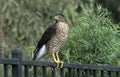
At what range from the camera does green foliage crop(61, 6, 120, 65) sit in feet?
23.7

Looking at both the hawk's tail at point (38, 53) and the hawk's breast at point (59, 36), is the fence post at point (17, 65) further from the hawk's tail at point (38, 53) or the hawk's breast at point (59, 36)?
the hawk's breast at point (59, 36)

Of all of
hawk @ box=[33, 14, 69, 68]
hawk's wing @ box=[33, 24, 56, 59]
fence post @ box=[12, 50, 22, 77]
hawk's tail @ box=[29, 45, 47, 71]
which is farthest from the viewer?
hawk @ box=[33, 14, 69, 68]

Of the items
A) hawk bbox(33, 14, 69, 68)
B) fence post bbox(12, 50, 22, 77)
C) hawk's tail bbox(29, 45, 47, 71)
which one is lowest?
fence post bbox(12, 50, 22, 77)

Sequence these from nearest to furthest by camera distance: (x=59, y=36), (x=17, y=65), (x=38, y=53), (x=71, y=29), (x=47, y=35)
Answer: (x=17, y=65)
(x=38, y=53)
(x=47, y=35)
(x=59, y=36)
(x=71, y=29)

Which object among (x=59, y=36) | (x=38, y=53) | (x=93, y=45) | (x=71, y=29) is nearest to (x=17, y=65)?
(x=38, y=53)

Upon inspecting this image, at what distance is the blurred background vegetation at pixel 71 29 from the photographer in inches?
285

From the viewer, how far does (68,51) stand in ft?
23.6

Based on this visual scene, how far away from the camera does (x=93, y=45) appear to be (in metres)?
7.26

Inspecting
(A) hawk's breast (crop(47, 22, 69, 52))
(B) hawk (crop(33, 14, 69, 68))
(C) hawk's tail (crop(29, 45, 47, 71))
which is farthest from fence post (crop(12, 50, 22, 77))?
(A) hawk's breast (crop(47, 22, 69, 52))

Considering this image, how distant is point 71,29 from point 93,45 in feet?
2.76

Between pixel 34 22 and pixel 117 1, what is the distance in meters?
4.58

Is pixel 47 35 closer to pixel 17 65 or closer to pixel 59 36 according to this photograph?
pixel 59 36

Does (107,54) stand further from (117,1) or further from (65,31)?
(117,1)

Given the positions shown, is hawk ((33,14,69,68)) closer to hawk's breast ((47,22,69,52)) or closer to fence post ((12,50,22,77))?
hawk's breast ((47,22,69,52))
